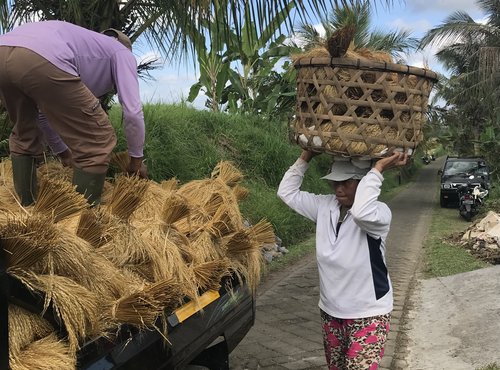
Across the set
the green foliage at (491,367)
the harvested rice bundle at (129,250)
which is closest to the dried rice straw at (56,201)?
the harvested rice bundle at (129,250)

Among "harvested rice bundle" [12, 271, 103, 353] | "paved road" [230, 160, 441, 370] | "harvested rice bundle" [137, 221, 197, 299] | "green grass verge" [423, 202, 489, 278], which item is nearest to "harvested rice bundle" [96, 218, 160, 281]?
"harvested rice bundle" [137, 221, 197, 299]

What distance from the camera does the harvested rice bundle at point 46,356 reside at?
1563 millimetres

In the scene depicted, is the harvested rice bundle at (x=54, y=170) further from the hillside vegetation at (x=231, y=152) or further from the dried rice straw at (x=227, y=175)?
the hillside vegetation at (x=231, y=152)

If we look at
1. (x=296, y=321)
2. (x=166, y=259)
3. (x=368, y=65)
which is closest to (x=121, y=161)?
(x=166, y=259)

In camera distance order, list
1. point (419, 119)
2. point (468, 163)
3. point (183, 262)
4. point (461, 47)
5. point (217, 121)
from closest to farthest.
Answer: point (183, 262) < point (419, 119) < point (217, 121) < point (468, 163) < point (461, 47)

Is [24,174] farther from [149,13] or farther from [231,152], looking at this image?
[231,152]

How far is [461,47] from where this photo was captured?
23.2m

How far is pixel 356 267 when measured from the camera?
2.75 meters

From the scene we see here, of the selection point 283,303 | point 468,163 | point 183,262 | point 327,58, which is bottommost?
point 468,163

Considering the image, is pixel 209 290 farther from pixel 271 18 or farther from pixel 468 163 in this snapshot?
pixel 468 163

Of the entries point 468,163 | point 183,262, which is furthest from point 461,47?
point 183,262

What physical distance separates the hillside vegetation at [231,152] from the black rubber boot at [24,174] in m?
3.77

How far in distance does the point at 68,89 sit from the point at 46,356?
135 centimetres

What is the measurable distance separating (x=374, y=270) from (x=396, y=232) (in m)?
9.99
